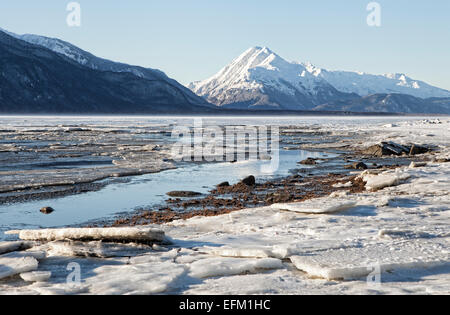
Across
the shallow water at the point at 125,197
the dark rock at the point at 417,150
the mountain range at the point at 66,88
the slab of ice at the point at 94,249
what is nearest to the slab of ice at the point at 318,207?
the slab of ice at the point at 94,249

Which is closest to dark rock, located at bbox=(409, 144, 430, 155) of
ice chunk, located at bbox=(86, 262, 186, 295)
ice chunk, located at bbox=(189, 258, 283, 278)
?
ice chunk, located at bbox=(189, 258, 283, 278)

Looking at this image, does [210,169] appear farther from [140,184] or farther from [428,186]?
[428,186]

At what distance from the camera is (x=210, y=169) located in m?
21.3

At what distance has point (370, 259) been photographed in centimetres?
687

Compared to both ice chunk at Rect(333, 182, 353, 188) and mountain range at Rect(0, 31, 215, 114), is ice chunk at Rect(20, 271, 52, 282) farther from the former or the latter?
mountain range at Rect(0, 31, 215, 114)

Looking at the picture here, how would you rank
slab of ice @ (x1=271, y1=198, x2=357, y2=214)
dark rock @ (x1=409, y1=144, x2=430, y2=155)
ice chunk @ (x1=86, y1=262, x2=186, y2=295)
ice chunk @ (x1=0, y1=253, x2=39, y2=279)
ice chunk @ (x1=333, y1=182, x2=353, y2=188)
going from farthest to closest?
dark rock @ (x1=409, y1=144, x2=430, y2=155), ice chunk @ (x1=333, y1=182, x2=353, y2=188), slab of ice @ (x1=271, y1=198, x2=357, y2=214), ice chunk @ (x1=0, y1=253, x2=39, y2=279), ice chunk @ (x1=86, y1=262, x2=186, y2=295)

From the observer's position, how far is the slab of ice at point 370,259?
6398mm

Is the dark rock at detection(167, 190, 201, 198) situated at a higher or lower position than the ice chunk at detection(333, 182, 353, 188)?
lower

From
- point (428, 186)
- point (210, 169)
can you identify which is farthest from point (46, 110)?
point (428, 186)

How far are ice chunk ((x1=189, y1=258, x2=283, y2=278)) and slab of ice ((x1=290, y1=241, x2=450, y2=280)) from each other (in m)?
0.39

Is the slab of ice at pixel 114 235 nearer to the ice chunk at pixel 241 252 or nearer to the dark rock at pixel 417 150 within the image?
the ice chunk at pixel 241 252

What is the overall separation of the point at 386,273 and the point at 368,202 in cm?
466

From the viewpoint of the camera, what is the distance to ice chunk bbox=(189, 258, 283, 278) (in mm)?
6578

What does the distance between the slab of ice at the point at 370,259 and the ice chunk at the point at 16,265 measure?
3.49 meters
